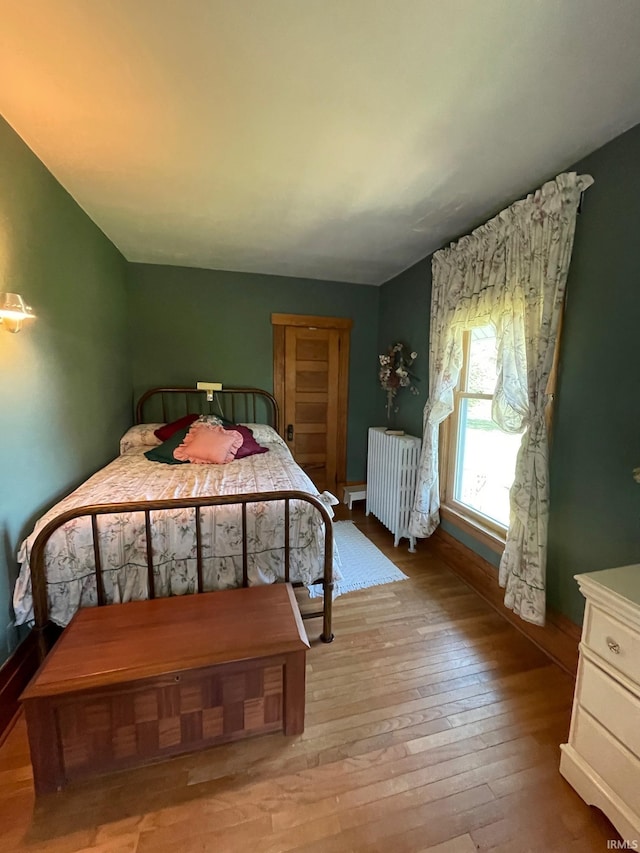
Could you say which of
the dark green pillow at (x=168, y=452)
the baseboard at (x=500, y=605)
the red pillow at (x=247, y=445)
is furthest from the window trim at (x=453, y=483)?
the dark green pillow at (x=168, y=452)

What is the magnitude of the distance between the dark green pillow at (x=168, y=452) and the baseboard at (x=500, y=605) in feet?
7.00

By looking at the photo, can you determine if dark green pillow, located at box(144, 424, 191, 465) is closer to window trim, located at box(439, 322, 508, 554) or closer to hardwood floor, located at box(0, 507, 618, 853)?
hardwood floor, located at box(0, 507, 618, 853)

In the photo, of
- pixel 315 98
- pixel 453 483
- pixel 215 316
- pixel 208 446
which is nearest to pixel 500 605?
pixel 453 483

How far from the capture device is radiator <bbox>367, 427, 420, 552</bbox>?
3039 mm

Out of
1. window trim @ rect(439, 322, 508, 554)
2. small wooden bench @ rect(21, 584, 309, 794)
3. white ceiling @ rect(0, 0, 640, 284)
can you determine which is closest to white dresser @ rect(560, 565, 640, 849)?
small wooden bench @ rect(21, 584, 309, 794)

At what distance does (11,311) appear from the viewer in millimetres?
1451

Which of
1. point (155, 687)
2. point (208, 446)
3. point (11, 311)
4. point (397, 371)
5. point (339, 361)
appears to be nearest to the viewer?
point (155, 687)

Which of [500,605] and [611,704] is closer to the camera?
[611,704]

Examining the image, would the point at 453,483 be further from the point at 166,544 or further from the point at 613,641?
the point at 166,544

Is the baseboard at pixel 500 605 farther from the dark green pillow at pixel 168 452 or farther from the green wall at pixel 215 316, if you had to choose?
the green wall at pixel 215 316

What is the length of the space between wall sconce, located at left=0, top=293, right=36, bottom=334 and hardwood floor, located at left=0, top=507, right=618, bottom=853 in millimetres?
1701

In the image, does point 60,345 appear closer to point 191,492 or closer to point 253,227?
point 191,492

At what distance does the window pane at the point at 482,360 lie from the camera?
2.46 meters

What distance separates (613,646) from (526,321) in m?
1.50
